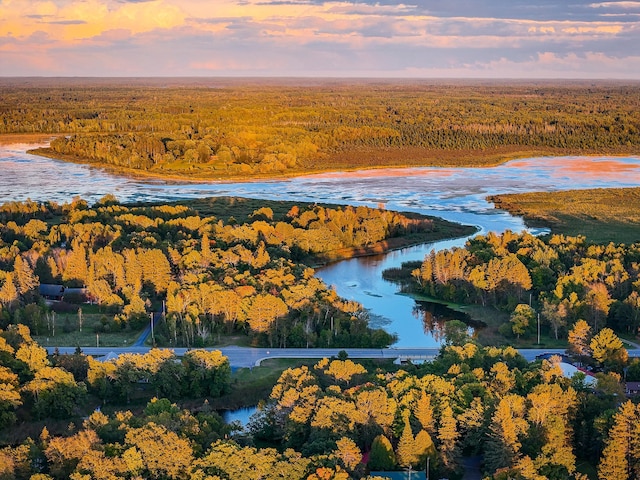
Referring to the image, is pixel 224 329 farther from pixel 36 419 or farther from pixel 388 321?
pixel 36 419

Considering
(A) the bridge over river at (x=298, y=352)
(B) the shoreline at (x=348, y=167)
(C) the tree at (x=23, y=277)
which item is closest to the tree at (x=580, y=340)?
(A) the bridge over river at (x=298, y=352)

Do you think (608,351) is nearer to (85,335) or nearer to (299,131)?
(85,335)

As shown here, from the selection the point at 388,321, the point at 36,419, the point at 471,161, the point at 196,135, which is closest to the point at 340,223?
the point at 388,321

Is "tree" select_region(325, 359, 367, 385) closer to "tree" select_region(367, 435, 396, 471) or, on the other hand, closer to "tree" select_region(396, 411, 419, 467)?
"tree" select_region(367, 435, 396, 471)

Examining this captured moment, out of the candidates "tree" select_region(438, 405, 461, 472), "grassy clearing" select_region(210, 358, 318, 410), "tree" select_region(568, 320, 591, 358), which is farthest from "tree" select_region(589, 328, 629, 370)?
"grassy clearing" select_region(210, 358, 318, 410)

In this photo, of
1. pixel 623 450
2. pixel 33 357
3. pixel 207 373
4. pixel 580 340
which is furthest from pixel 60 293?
pixel 623 450
